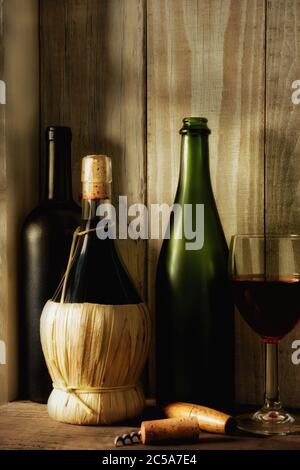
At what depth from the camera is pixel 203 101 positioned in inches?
46.2

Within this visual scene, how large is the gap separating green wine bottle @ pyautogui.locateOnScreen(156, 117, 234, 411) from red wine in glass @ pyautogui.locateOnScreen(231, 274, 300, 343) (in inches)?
3.1

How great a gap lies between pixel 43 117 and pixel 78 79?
9 cm

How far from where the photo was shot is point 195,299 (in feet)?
3.51

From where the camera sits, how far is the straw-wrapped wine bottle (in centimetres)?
100

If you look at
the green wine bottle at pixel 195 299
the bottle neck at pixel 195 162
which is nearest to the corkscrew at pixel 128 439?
the green wine bottle at pixel 195 299

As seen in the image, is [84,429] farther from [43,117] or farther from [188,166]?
[43,117]

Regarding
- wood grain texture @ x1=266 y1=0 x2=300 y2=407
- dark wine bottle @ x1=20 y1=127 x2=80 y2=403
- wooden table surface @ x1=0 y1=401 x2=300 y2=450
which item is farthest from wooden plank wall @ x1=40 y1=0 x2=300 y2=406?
wooden table surface @ x1=0 y1=401 x2=300 y2=450

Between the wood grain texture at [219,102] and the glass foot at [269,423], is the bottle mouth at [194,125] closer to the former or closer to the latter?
the wood grain texture at [219,102]

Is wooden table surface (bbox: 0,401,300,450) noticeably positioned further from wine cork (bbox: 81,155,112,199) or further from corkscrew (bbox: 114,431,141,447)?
wine cork (bbox: 81,155,112,199)

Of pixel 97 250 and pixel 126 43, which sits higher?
pixel 126 43

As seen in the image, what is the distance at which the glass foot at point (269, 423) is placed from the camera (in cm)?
96

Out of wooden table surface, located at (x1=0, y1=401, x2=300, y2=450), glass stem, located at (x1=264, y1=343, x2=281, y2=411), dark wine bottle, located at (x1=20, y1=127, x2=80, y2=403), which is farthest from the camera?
dark wine bottle, located at (x1=20, y1=127, x2=80, y2=403)
